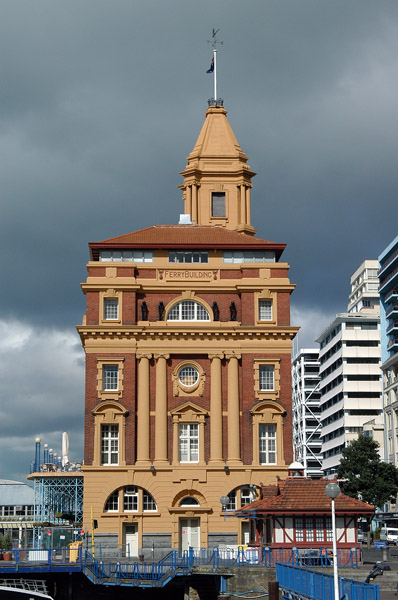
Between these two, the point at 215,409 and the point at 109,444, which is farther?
the point at 215,409

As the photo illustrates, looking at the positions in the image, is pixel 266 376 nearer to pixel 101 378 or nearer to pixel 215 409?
pixel 215 409

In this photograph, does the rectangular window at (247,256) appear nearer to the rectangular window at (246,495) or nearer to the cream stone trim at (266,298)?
the cream stone trim at (266,298)

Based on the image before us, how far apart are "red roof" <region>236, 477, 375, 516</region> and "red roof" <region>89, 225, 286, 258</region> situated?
2613 centimetres

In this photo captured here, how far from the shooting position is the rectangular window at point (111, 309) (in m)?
75.9

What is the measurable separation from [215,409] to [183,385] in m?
3.19

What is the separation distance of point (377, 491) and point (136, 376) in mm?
34852

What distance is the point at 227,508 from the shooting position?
7219cm

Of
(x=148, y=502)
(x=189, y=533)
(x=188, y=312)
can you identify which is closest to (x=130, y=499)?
(x=148, y=502)

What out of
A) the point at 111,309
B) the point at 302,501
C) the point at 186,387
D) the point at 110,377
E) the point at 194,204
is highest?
the point at 194,204

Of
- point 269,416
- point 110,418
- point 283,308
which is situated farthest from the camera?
point 283,308

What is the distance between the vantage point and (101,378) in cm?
7406

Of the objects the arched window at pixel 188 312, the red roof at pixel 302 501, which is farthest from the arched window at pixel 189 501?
the red roof at pixel 302 501

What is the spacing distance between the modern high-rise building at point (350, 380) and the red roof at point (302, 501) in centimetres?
9869

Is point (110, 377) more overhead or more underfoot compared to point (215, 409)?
more overhead
